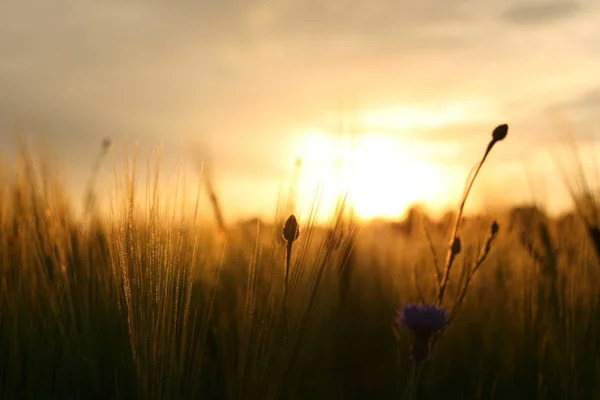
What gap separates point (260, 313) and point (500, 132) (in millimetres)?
521

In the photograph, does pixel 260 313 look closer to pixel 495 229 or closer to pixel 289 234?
pixel 289 234

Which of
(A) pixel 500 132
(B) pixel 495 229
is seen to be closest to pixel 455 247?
(B) pixel 495 229

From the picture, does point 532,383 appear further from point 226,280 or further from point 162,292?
point 162,292

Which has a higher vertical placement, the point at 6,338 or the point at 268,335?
the point at 268,335

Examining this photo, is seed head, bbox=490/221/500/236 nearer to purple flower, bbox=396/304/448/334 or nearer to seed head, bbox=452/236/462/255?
seed head, bbox=452/236/462/255

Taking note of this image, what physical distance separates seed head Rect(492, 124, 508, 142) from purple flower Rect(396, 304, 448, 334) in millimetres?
308

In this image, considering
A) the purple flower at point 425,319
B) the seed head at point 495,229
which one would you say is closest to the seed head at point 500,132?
the seed head at point 495,229

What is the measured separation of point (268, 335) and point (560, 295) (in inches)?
37.7

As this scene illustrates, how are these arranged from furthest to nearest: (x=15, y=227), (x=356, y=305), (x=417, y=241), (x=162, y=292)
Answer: (x=417, y=241)
(x=356, y=305)
(x=15, y=227)
(x=162, y=292)

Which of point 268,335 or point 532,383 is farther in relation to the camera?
point 532,383

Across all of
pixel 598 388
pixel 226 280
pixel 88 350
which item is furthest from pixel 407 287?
pixel 88 350

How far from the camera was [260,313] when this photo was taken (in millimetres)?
1203

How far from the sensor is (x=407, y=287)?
242cm

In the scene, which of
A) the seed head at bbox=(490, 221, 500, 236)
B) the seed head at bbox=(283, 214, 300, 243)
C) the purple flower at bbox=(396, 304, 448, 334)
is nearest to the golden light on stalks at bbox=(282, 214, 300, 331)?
the seed head at bbox=(283, 214, 300, 243)
